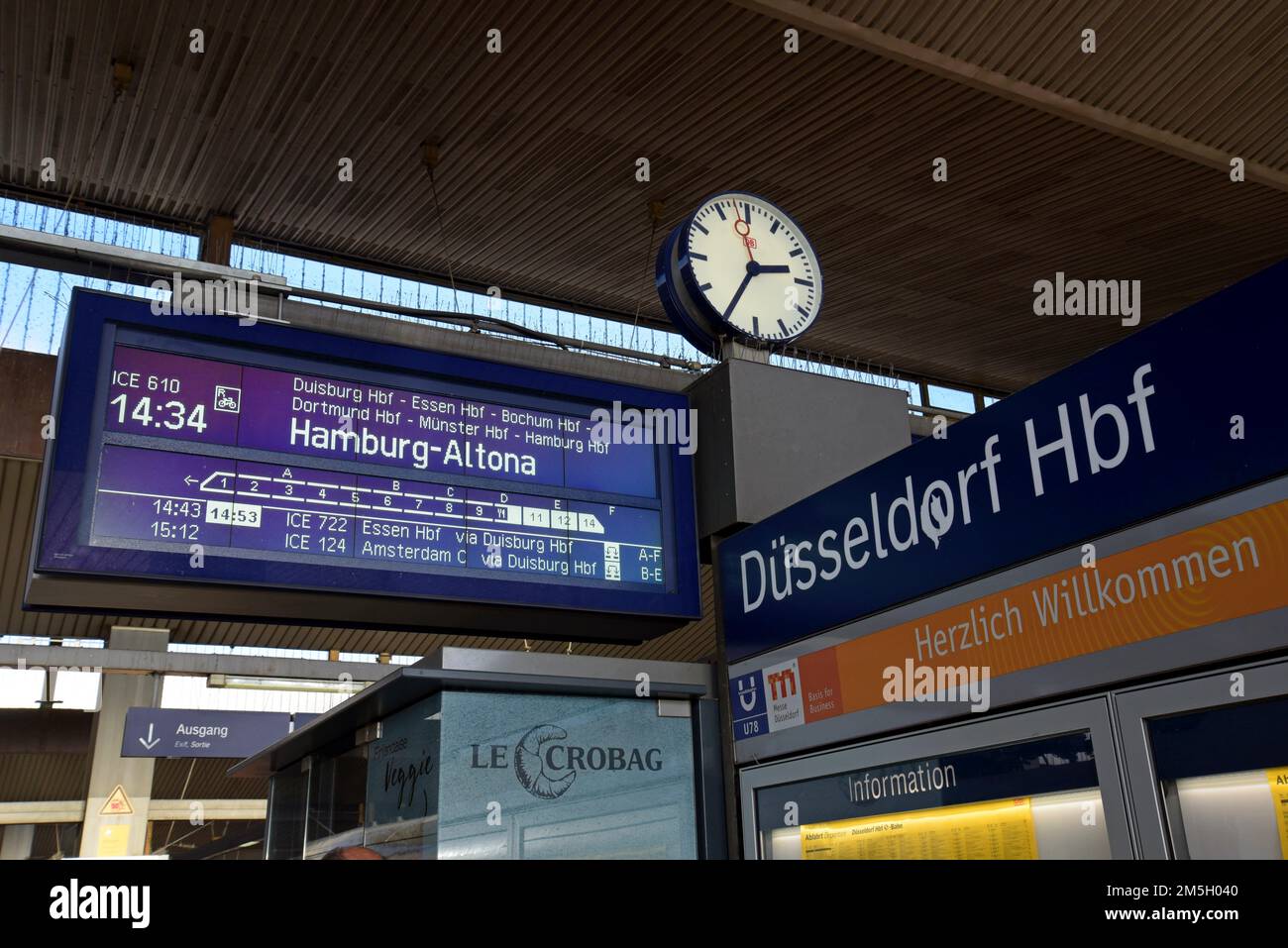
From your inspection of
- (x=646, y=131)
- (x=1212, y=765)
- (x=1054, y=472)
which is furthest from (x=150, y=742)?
(x=1212, y=765)

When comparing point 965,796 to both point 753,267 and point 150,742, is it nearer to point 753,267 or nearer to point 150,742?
point 753,267

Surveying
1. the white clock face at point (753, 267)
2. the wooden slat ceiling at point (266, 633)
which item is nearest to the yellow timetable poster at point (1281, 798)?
the white clock face at point (753, 267)

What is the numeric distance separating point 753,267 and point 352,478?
214 centimetres

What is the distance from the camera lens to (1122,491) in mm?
2729

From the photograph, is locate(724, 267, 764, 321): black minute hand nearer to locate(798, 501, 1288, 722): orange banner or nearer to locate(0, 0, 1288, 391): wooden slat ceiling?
locate(798, 501, 1288, 722): orange banner

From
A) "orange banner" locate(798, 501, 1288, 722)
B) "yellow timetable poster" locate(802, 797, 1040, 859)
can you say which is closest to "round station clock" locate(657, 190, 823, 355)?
"orange banner" locate(798, 501, 1288, 722)

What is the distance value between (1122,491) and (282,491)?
9.20 feet

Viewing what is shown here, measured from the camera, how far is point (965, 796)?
310 centimetres

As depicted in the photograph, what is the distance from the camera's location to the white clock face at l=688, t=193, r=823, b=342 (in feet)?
16.6

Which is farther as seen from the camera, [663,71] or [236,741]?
[236,741]

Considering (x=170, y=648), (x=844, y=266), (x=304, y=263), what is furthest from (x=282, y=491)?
(x=170, y=648)

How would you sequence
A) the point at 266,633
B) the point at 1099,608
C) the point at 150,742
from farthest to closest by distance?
the point at 266,633 < the point at 150,742 < the point at 1099,608

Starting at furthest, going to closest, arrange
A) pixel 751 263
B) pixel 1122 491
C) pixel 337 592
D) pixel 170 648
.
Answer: pixel 170 648 < pixel 751 263 < pixel 337 592 < pixel 1122 491
